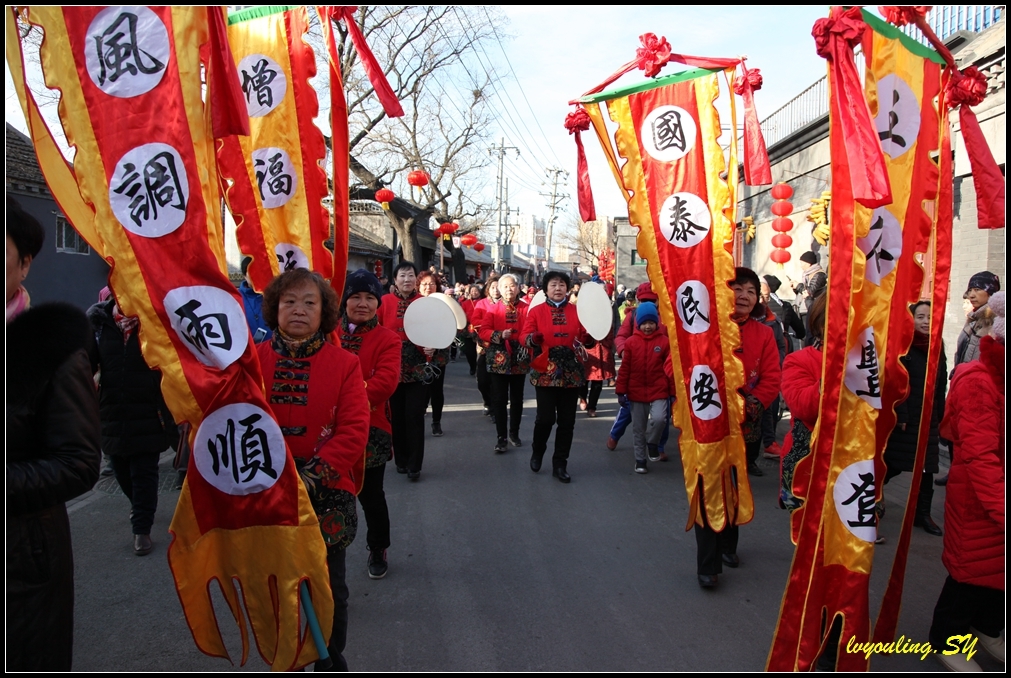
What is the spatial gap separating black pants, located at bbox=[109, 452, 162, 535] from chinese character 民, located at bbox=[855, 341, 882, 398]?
4132 mm

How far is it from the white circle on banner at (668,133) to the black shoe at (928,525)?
3.14 metres

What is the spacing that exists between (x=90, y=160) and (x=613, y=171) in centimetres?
270

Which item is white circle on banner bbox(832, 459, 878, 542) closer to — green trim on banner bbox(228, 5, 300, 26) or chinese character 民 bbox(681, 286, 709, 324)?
chinese character 民 bbox(681, 286, 709, 324)

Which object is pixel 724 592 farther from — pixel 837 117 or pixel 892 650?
pixel 837 117

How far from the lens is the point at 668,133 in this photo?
377 cm

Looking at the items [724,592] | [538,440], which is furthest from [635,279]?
[724,592]

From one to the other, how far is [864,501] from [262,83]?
3774 mm

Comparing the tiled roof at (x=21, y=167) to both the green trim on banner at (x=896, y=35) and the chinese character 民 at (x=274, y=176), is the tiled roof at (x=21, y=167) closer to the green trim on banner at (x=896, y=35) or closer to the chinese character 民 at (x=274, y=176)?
the chinese character 民 at (x=274, y=176)

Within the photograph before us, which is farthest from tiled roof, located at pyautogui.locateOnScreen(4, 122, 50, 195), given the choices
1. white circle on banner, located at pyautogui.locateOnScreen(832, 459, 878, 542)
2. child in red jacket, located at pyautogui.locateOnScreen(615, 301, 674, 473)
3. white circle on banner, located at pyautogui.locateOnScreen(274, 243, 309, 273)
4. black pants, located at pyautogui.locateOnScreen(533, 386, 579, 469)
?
white circle on banner, located at pyautogui.locateOnScreen(832, 459, 878, 542)

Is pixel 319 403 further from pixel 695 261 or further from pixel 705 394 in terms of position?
pixel 695 261

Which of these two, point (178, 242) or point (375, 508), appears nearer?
point (178, 242)

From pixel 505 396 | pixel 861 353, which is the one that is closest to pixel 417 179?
pixel 505 396

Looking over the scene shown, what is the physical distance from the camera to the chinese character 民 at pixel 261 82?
12.6 ft

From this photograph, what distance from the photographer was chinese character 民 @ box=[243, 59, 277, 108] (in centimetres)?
383
